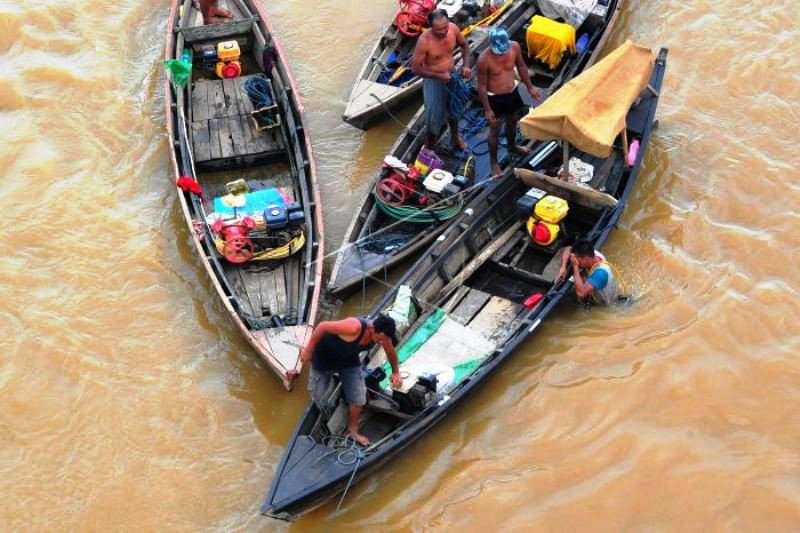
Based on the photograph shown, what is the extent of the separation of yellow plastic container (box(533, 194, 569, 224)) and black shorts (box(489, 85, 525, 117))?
4.26 ft

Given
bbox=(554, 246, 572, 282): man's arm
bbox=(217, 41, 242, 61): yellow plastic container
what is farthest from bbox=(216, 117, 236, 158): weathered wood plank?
bbox=(554, 246, 572, 282): man's arm

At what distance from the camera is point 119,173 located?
11.9 meters

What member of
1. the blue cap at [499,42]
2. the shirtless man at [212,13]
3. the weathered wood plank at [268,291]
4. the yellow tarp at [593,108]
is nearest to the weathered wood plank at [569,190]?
the yellow tarp at [593,108]

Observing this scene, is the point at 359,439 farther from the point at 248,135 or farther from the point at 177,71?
the point at 177,71

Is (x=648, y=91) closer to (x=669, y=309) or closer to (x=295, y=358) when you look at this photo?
(x=669, y=309)

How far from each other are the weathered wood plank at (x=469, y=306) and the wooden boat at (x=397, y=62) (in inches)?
148

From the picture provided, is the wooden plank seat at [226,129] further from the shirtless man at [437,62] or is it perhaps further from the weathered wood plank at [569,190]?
the weathered wood plank at [569,190]

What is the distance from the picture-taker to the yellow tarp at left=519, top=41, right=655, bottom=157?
369 inches

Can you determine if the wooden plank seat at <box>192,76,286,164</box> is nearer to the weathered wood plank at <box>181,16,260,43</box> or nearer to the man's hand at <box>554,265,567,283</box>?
the weathered wood plank at <box>181,16,260,43</box>

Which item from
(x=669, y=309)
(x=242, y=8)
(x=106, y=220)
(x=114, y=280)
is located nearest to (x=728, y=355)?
(x=669, y=309)

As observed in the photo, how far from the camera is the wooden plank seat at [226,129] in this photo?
11.3 meters

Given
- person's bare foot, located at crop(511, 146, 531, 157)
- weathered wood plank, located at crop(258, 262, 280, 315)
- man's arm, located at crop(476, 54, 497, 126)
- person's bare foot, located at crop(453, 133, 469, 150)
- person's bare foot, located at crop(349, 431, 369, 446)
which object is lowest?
person's bare foot, located at crop(349, 431, 369, 446)

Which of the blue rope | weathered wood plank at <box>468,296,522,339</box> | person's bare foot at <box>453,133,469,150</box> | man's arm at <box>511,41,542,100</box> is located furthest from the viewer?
the blue rope

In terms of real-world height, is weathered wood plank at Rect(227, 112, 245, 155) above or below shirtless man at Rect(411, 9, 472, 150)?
below
